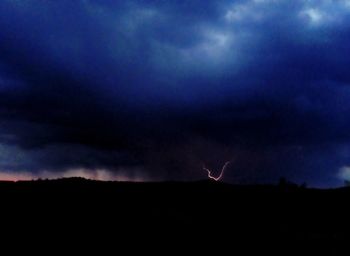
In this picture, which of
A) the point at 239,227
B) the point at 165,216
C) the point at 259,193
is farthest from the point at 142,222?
the point at 259,193

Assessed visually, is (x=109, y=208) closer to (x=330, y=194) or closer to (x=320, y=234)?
(x=320, y=234)

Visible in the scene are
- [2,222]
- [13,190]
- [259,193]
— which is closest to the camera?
[2,222]

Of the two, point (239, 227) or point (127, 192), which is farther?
point (127, 192)

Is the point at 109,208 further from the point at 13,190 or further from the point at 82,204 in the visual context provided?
the point at 13,190

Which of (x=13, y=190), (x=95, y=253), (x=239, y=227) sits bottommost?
(x=95, y=253)

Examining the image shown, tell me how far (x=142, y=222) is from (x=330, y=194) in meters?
12.4

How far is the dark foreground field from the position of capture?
1917 centimetres

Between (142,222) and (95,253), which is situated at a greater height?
(142,222)

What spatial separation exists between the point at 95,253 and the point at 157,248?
2622 mm

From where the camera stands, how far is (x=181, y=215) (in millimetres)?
21547

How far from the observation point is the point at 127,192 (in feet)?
77.3

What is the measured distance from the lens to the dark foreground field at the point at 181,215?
19172mm

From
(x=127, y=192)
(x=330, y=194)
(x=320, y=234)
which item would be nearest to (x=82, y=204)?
(x=127, y=192)

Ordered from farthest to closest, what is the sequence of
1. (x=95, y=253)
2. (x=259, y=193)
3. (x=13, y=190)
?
(x=259, y=193), (x=13, y=190), (x=95, y=253)
